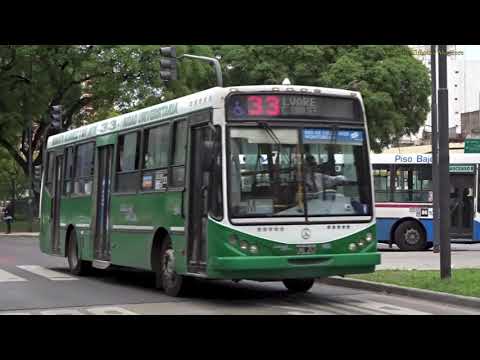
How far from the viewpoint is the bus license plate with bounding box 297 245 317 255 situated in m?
11.3

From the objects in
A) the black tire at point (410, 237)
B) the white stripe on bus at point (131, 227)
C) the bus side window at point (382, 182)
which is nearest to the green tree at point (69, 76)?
the bus side window at point (382, 182)

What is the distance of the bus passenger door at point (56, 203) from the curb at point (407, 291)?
22.1ft

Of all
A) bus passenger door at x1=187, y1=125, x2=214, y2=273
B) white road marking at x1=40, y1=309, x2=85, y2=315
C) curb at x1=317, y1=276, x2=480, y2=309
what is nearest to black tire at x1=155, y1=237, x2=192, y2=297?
bus passenger door at x1=187, y1=125, x2=214, y2=273

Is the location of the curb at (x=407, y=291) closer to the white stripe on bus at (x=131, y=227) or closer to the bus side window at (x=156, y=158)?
the white stripe on bus at (x=131, y=227)

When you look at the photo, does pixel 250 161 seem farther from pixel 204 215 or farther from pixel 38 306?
pixel 38 306

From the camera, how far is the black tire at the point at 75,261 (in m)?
17.0

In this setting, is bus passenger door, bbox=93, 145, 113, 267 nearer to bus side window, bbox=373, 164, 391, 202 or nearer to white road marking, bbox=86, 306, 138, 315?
white road marking, bbox=86, 306, 138, 315

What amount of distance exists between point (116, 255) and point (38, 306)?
10.6 feet

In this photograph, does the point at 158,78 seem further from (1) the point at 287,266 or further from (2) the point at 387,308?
(2) the point at 387,308

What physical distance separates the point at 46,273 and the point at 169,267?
5.80m

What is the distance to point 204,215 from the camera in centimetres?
1151

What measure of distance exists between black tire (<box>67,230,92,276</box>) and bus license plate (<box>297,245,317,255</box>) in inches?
278
